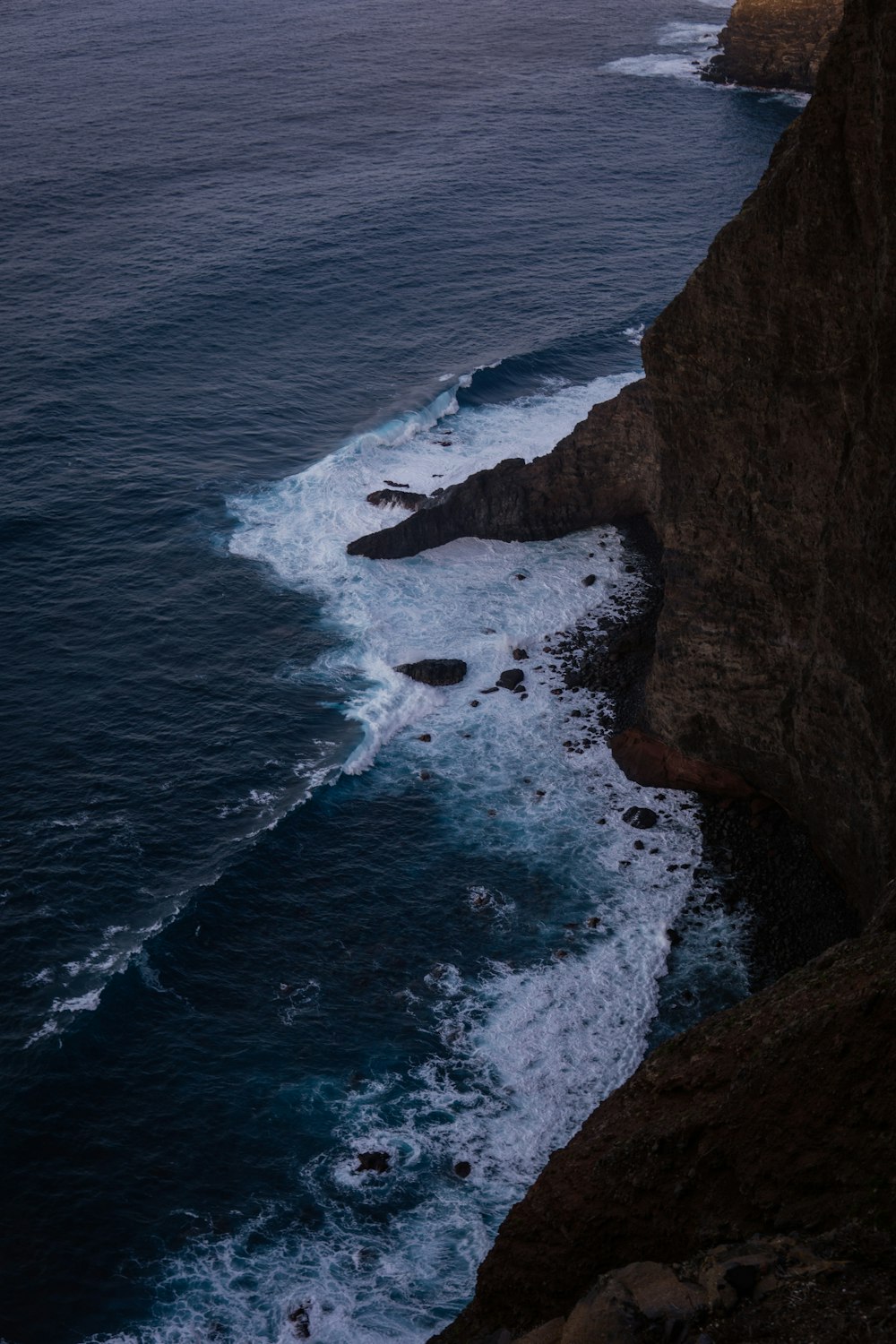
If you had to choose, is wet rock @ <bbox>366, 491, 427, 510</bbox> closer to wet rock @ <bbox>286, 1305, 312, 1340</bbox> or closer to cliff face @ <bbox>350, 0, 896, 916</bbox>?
cliff face @ <bbox>350, 0, 896, 916</bbox>

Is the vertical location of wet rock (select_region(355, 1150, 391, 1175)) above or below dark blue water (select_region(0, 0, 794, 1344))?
below

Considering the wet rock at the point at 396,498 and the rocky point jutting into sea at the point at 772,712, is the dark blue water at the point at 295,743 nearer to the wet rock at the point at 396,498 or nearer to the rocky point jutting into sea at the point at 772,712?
the wet rock at the point at 396,498

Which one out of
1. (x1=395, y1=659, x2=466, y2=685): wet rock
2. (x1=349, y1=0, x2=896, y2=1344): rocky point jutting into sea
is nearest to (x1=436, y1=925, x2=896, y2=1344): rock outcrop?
(x1=349, y1=0, x2=896, y2=1344): rocky point jutting into sea

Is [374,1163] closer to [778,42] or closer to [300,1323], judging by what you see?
[300,1323]

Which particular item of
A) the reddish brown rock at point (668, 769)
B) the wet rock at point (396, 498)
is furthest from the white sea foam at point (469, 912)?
the wet rock at point (396, 498)

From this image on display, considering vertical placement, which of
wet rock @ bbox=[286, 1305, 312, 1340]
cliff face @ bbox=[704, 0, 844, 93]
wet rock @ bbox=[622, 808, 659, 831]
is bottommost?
wet rock @ bbox=[286, 1305, 312, 1340]

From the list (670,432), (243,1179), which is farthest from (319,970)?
(670,432)

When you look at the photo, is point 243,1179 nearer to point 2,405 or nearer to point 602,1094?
point 602,1094
